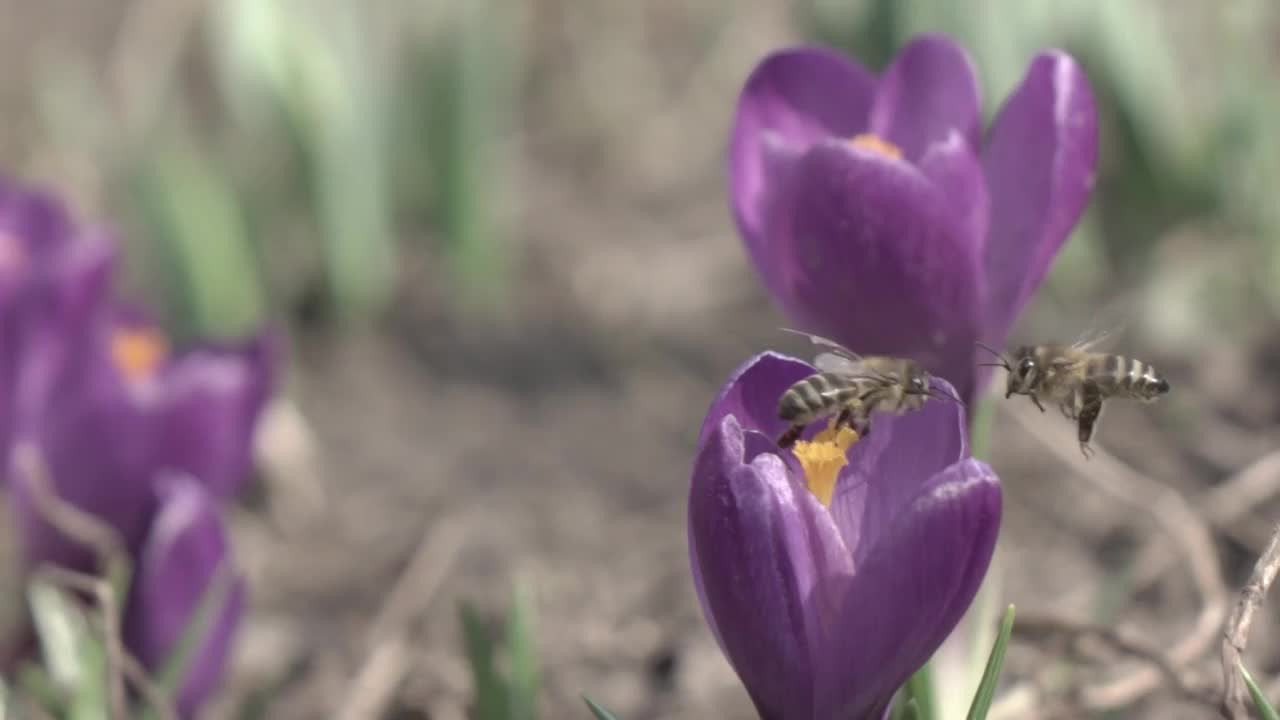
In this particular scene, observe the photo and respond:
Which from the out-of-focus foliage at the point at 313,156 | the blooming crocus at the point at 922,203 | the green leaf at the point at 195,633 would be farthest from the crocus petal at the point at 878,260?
the out-of-focus foliage at the point at 313,156

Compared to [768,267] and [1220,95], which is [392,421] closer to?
[1220,95]

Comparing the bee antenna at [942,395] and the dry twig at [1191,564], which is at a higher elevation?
the bee antenna at [942,395]

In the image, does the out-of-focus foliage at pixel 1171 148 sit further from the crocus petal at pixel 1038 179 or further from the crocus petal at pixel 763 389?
the crocus petal at pixel 763 389

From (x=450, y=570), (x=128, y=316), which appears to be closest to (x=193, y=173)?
(x=128, y=316)

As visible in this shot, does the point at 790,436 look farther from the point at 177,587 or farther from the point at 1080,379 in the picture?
the point at 177,587

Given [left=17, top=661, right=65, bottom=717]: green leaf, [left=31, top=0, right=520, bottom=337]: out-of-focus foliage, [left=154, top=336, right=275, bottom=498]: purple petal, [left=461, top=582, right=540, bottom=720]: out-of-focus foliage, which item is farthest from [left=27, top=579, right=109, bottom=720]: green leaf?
[left=31, top=0, right=520, bottom=337]: out-of-focus foliage

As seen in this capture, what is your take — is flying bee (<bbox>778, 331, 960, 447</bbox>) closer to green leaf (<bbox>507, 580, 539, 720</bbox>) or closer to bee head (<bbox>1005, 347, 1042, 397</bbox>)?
bee head (<bbox>1005, 347, 1042, 397</bbox>)

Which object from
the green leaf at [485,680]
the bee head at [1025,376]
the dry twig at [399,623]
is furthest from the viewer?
the dry twig at [399,623]
